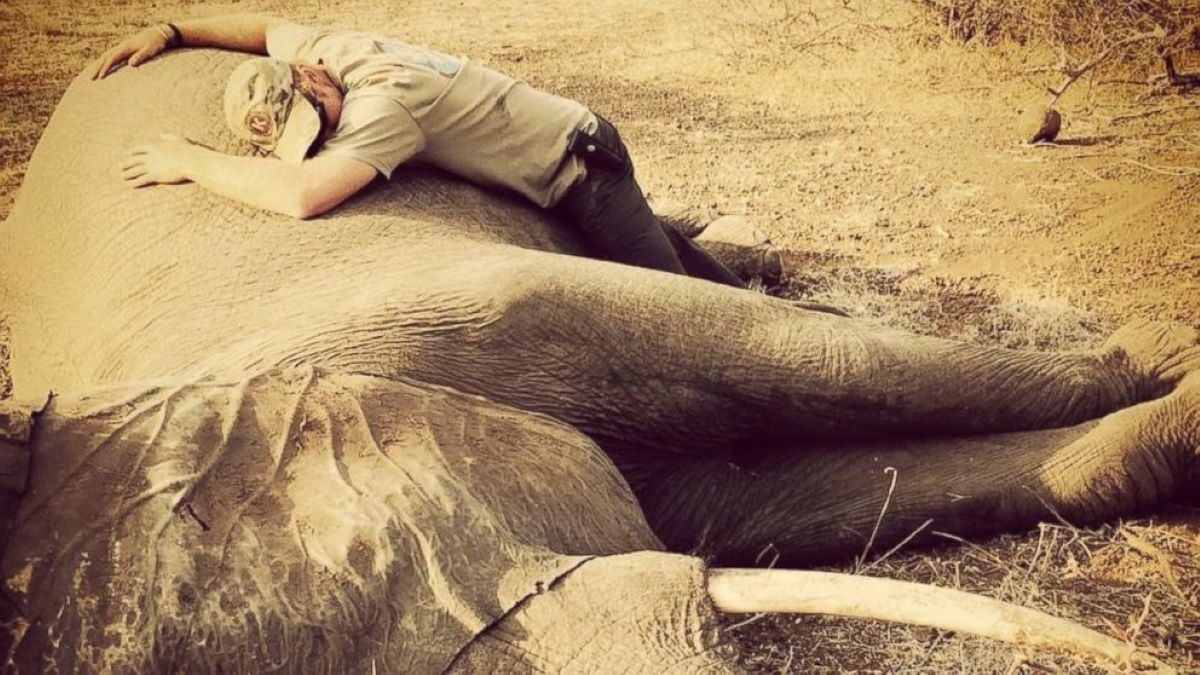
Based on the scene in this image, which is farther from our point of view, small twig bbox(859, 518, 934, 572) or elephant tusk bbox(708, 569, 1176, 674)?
small twig bbox(859, 518, 934, 572)

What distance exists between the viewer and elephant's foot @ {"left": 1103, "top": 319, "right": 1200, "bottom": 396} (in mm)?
2844

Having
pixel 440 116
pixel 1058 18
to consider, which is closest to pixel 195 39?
pixel 440 116

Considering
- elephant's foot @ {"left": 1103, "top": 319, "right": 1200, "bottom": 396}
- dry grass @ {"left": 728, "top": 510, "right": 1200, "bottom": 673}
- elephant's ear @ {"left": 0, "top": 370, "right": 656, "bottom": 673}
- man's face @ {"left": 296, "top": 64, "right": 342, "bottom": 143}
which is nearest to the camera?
elephant's ear @ {"left": 0, "top": 370, "right": 656, "bottom": 673}

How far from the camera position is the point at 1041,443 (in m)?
2.68

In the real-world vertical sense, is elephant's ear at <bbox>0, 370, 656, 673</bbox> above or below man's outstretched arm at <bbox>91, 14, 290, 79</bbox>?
below

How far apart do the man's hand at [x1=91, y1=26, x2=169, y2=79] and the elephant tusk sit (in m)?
2.01

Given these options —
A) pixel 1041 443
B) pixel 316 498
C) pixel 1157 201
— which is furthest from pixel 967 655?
pixel 1157 201

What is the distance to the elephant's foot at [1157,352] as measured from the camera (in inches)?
112

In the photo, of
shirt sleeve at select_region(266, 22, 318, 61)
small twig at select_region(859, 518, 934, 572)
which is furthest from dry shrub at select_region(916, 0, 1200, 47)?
shirt sleeve at select_region(266, 22, 318, 61)

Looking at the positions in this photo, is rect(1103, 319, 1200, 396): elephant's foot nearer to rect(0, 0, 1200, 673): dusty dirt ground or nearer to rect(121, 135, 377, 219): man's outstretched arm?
rect(0, 0, 1200, 673): dusty dirt ground

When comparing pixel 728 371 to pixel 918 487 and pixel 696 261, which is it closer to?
pixel 918 487

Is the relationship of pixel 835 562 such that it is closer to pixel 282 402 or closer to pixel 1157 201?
pixel 282 402

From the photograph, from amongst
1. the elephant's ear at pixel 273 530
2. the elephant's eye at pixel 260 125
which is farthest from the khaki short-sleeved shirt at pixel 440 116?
the elephant's ear at pixel 273 530

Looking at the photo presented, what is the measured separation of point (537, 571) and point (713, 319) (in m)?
0.81
